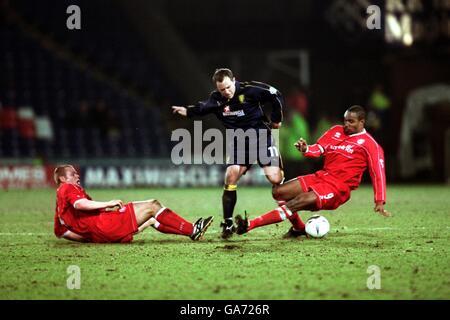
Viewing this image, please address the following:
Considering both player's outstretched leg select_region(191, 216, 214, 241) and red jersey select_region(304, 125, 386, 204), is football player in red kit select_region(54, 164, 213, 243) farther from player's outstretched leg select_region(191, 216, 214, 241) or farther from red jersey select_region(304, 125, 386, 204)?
red jersey select_region(304, 125, 386, 204)

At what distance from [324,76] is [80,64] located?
26.7ft

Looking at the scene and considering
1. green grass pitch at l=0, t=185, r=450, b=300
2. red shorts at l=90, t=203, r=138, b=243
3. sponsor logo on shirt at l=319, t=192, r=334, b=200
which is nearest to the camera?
green grass pitch at l=0, t=185, r=450, b=300

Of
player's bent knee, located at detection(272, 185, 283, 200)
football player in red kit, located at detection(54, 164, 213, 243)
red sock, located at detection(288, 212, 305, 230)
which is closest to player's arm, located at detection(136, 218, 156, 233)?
football player in red kit, located at detection(54, 164, 213, 243)

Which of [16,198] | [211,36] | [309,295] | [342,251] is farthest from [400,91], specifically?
[309,295]

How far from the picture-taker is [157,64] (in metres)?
26.8

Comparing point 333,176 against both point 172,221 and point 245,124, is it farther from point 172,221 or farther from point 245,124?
point 172,221

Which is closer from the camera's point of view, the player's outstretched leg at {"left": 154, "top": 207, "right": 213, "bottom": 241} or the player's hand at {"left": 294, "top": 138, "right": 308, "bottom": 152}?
the player's outstretched leg at {"left": 154, "top": 207, "right": 213, "bottom": 241}

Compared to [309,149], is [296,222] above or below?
below

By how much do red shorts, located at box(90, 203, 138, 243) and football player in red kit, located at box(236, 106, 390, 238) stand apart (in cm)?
126

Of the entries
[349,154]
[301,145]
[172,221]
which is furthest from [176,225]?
[349,154]

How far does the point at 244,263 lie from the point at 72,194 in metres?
2.26

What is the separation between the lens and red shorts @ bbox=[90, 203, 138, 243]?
8.84 meters

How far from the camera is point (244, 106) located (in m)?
9.70
